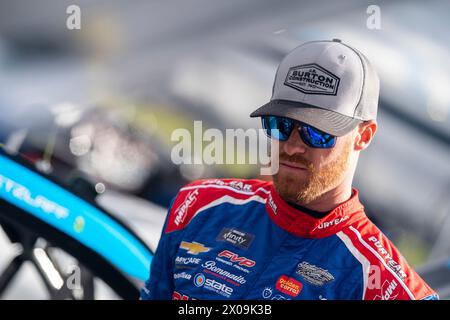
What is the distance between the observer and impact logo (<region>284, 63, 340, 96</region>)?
117cm

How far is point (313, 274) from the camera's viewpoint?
1158 mm

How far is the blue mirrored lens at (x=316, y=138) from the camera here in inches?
46.4

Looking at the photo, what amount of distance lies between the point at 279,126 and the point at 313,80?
0.11m

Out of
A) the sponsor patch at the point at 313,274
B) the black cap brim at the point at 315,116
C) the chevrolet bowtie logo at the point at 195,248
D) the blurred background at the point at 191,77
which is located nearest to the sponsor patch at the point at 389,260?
the sponsor patch at the point at 313,274

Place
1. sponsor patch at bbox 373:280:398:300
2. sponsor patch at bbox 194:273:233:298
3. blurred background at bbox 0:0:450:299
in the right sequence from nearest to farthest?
sponsor patch at bbox 373:280:398:300 → sponsor patch at bbox 194:273:233:298 → blurred background at bbox 0:0:450:299

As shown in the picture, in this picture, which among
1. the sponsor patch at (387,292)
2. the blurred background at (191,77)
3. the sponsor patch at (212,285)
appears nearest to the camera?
the sponsor patch at (387,292)

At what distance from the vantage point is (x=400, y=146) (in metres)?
2.00

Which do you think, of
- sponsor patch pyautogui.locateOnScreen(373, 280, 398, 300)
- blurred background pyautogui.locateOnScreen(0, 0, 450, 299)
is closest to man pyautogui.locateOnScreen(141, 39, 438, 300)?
sponsor patch pyautogui.locateOnScreen(373, 280, 398, 300)

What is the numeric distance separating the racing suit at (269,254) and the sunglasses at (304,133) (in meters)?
0.12

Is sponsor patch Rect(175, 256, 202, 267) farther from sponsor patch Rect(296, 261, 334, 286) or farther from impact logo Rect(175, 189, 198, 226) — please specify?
sponsor patch Rect(296, 261, 334, 286)

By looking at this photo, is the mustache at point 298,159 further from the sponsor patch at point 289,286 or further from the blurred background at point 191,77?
the blurred background at point 191,77

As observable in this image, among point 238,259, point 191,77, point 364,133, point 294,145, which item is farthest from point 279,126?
point 191,77

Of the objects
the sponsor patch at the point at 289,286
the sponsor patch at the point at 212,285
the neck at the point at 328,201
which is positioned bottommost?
the sponsor patch at the point at 212,285

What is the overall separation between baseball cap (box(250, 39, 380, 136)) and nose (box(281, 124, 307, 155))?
0.17 feet
